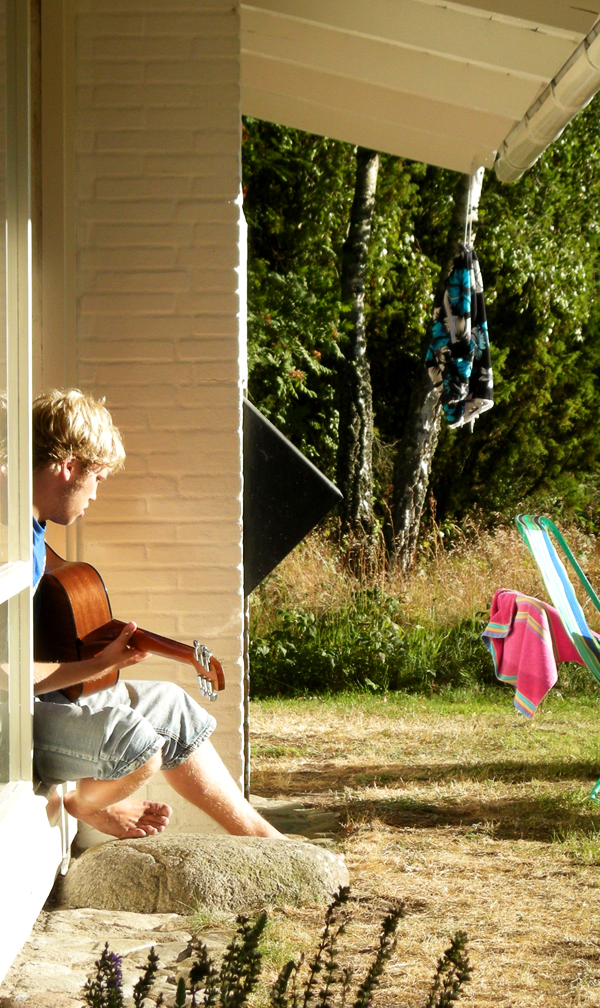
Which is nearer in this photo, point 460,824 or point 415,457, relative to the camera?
point 460,824

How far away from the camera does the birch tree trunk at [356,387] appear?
10.3 metres

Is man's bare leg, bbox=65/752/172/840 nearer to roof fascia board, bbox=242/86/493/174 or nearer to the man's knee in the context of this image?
the man's knee

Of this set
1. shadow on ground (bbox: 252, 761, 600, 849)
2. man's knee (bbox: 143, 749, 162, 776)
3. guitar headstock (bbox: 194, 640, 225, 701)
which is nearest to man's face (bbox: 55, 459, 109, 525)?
guitar headstock (bbox: 194, 640, 225, 701)

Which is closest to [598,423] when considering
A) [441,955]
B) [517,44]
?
[517,44]

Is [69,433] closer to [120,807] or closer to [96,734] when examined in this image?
[96,734]

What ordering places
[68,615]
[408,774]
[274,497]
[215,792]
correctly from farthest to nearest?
[408,774] → [274,497] → [215,792] → [68,615]

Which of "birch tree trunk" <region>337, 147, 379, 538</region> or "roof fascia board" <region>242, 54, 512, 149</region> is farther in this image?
"birch tree trunk" <region>337, 147, 379, 538</region>

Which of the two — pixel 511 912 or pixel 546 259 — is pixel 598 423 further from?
pixel 511 912

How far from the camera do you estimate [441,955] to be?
261 cm

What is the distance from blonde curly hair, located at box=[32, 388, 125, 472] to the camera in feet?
8.31

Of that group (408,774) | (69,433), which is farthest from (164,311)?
(408,774)

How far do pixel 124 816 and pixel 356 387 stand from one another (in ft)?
25.5

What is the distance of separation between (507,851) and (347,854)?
1.77ft

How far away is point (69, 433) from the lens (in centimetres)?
253
